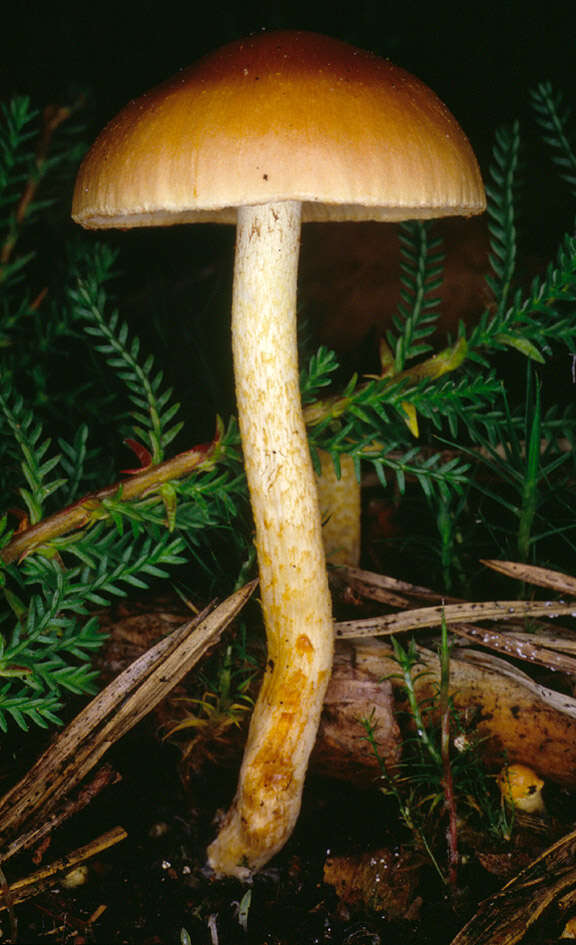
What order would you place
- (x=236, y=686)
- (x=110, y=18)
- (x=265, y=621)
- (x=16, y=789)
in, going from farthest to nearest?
(x=110, y=18) < (x=236, y=686) < (x=265, y=621) < (x=16, y=789)

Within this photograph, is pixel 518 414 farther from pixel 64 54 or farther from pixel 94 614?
pixel 64 54

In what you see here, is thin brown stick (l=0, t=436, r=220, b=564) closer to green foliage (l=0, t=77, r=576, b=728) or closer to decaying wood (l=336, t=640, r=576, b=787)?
green foliage (l=0, t=77, r=576, b=728)

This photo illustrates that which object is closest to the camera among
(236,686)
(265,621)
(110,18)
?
(265,621)

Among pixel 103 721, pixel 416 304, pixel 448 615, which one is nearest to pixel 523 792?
pixel 448 615

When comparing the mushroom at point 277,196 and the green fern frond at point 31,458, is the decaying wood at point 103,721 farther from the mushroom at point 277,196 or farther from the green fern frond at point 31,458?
the green fern frond at point 31,458

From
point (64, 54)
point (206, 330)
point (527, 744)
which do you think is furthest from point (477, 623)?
point (64, 54)

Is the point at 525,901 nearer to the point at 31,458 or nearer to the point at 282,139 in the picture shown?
the point at 31,458
